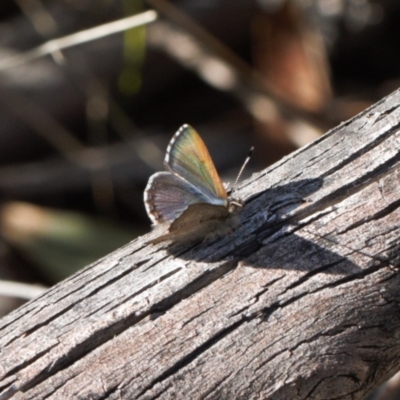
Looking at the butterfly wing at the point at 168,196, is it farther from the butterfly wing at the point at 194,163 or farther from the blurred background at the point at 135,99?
the blurred background at the point at 135,99

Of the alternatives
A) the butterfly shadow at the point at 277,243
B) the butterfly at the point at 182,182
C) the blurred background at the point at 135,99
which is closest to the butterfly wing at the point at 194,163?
the butterfly at the point at 182,182

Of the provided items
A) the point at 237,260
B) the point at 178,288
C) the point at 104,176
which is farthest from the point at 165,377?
the point at 104,176

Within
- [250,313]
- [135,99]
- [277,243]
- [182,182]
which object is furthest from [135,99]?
[250,313]

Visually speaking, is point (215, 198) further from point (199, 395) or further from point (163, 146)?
point (163, 146)

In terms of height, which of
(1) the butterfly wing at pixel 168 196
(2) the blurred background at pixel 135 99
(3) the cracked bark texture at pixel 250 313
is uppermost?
(2) the blurred background at pixel 135 99

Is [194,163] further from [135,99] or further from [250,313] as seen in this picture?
[135,99]
